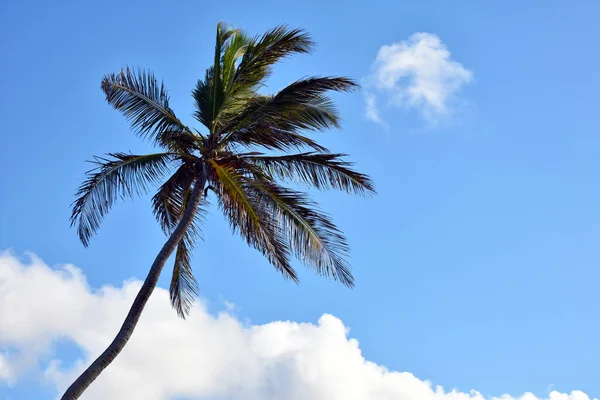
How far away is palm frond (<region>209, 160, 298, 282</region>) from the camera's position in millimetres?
15586

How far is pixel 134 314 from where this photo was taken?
14.5m

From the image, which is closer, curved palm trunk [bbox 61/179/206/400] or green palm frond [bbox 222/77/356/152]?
curved palm trunk [bbox 61/179/206/400]

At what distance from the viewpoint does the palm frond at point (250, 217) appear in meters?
15.6

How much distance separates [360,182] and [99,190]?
515 cm

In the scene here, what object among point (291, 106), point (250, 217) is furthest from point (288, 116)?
point (250, 217)

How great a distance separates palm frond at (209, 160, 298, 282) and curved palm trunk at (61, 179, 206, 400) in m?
0.53

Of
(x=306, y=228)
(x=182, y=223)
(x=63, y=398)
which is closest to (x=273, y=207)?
(x=306, y=228)

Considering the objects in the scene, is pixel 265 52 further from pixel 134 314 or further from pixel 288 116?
pixel 134 314

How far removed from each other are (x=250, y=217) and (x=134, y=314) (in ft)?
9.20

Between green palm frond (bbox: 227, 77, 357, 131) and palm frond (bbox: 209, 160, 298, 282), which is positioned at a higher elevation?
green palm frond (bbox: 227, 77, 357, 131)

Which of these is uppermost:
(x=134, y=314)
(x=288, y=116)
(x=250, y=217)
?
(x=288, y=116)

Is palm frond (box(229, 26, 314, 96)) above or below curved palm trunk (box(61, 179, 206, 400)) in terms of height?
above

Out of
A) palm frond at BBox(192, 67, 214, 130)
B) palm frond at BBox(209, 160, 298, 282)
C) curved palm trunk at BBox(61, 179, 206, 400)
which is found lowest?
curved palm trunk at BBox(61, 179, 206, 400)

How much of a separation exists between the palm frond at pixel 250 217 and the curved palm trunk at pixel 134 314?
0.53 metres
